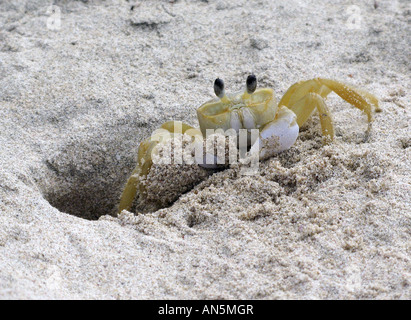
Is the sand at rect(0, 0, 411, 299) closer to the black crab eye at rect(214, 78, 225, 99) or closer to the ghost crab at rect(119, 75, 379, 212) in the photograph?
the ghost crab at rect(119, 75, 379, 212)

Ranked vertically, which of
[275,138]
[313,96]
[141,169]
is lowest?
[141,169]

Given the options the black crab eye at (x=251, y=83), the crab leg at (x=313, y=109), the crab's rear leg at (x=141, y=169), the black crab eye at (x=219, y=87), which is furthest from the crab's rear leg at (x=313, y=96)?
the crab's rear leg at (x=141, y=169)

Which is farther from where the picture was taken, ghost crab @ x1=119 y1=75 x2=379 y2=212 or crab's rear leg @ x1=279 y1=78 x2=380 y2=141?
crab's rear leg @ x1=279 y1=78 x2=380 y2=141

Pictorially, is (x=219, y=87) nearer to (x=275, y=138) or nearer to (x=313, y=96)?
(x=275, y=138)

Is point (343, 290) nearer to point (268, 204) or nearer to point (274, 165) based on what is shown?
point (268, 204)

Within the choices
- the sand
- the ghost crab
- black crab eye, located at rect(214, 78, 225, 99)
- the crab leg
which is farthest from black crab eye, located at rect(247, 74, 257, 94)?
the sand

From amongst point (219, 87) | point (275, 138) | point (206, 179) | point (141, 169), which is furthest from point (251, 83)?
point (141, 169)


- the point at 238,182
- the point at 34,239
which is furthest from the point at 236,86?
the point at 34,239

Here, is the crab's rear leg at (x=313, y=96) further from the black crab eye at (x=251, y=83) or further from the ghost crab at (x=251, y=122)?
the black crab eye at (x=251, y=83)
